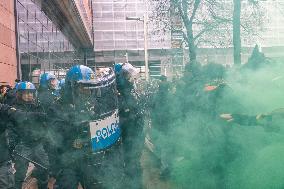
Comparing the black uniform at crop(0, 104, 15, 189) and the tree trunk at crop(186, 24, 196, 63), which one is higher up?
the tree trunk at crop(186, 24, 196, 63)

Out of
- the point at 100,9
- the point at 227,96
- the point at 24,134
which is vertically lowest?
the point at 24,134

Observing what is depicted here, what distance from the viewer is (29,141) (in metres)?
5.78

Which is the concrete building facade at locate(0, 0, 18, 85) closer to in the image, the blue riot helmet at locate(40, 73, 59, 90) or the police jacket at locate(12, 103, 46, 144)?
the blue riot helmet at locate(40, 73, 59, 90)

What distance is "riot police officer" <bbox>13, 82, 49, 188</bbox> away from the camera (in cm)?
532

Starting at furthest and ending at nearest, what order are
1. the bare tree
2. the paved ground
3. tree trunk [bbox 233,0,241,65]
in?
the bare tree, tree trunk [bbox 233,0,241,65], the paved ground

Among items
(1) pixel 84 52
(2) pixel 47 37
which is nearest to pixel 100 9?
(1) pixel 84 52

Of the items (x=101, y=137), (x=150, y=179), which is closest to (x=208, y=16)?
(x=150, y=179)

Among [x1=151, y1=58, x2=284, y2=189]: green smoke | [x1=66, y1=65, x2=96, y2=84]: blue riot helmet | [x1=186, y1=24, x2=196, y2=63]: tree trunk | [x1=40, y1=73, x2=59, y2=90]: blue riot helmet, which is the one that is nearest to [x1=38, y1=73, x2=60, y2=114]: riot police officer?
[x1=40, y1=73, x2=59, y2=90]: blue riot helmet

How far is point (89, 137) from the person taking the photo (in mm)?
4156

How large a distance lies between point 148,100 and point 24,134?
3656 mm

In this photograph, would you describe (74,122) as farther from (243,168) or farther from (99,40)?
(99,40)

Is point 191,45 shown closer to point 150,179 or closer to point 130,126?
point 150,179

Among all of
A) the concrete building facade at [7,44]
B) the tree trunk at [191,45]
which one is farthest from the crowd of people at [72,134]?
the tree trunk at [191,45]

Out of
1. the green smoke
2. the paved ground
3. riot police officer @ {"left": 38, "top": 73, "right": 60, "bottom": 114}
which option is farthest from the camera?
riot police officer @ {"left": 38, "top": 73, "right": 60, "bottom": 114}
